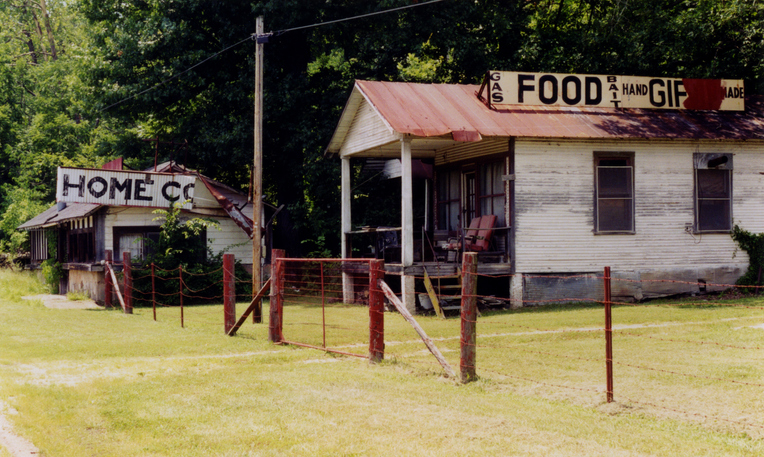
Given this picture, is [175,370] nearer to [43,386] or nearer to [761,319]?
[43,386]

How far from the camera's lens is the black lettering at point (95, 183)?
23.5 meters

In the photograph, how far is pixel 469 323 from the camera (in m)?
9.86

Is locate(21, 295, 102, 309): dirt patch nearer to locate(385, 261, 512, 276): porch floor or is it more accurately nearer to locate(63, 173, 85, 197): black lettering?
locate(63, 173, 85, 197): black lettering

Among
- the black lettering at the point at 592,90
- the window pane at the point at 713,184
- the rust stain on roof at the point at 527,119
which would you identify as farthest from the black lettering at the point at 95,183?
the window pane at the point at 713,184

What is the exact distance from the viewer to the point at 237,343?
46.6ft

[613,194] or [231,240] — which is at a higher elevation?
[613,194]

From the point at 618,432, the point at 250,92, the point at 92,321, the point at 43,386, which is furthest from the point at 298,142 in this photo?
the point at 618,432

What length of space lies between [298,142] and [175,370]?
57.3 feet

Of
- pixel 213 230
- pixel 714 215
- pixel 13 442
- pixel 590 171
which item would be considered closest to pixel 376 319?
pixel 13 442

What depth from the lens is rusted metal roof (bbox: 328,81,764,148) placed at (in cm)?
1927

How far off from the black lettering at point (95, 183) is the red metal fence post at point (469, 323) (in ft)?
54.5

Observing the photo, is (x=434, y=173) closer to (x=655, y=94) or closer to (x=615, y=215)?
(x=615, y=215)

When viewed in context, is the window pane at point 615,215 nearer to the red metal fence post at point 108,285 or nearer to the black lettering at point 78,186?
the red metal fence post at point 108,285

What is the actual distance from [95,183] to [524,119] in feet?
41.4
